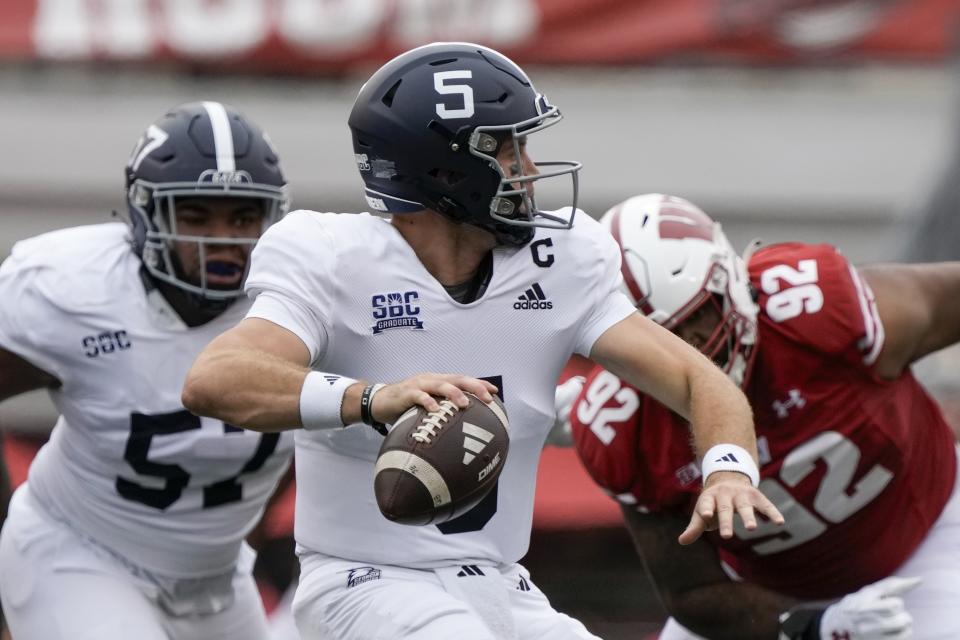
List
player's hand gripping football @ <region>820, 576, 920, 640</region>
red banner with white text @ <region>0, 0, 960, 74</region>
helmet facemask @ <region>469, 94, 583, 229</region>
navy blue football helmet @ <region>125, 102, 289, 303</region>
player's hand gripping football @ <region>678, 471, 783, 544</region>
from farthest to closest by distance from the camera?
red banner with white text @ <region>0, 0, 960, 74</region>
navy blue football helmet @ <region>125, 102, 289, 303</region>
player's hand gripping football @ <region>820, 576, 920, 640</region>
helmet facemask @ <region>469, 94, 583, 229</region>
player's hand gripping football @ <region>678, 471, 783, 544</region>

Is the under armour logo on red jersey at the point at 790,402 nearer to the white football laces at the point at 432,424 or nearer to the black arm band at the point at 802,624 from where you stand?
the black arm band at the point at 802,624

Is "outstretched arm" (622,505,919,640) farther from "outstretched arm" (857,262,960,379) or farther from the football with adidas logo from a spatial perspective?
the football with adidas logo

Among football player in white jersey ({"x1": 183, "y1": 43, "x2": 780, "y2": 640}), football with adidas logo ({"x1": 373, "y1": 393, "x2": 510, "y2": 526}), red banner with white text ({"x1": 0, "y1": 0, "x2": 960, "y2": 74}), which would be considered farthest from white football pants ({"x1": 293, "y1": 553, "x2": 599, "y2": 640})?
red banner with white text ({"x1": 0, "y1": 0, "x2": 960, "y2": 74})

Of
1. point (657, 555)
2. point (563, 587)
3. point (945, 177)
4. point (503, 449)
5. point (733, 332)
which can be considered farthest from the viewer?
point (563, 587)

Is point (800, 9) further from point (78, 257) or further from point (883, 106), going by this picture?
point (78, 257)

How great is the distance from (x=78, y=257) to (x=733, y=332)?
64.2 inches

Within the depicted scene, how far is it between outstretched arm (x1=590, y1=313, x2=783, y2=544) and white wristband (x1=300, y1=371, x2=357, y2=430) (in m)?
0.63

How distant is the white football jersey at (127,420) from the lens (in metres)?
3.96

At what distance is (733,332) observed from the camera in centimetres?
400

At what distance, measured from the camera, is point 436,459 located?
275 cm

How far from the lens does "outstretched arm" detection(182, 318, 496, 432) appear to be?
2.82 metres

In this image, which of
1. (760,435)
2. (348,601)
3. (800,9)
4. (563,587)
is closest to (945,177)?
(800,9)

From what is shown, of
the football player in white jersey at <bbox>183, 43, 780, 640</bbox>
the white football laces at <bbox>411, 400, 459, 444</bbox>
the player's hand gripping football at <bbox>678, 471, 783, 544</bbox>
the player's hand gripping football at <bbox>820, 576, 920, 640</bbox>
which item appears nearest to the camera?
the white football laces at <bbox>411, 400, 459, 444</bbox>

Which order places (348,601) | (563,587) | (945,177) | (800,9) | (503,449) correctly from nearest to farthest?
(503,449) < (348,601) < (945,177) < (563,587) < (800,9)
